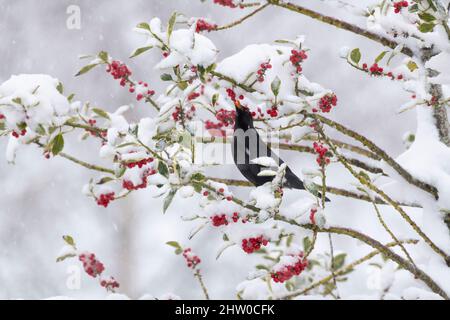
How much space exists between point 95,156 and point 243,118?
573 centimetres

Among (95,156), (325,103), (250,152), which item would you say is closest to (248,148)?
(250,152)

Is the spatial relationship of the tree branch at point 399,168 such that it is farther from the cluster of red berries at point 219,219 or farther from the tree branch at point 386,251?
the cluster of red berries at point 219,219

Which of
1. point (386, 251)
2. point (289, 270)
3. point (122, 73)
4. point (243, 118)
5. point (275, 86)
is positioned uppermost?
point (275, 86)

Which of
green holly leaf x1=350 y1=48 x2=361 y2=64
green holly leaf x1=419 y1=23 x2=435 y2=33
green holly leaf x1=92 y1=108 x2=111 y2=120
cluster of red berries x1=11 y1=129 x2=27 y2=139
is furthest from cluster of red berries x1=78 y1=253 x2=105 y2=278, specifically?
green holly leaf x1=419 y1=23 x2=435 y2=33

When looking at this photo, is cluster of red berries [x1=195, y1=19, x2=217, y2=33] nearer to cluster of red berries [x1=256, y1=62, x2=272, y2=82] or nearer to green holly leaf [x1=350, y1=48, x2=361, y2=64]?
cluster of red berries [x1=256, y1=62, x2=272, y2=82]

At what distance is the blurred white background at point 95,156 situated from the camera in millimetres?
6953

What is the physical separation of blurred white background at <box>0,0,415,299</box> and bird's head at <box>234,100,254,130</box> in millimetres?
4461

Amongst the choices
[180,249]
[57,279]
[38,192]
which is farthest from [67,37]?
[180,249]

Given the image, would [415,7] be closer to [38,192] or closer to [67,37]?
[67,37]

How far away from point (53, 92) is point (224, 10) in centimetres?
693

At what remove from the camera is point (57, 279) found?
802 centimetres

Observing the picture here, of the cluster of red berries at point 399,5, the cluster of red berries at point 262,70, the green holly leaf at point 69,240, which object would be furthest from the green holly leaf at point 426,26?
the green holly leaf at point 69,240

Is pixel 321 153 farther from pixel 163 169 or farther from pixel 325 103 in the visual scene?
pixel 163 169

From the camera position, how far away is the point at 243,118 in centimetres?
202
